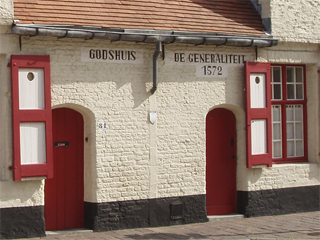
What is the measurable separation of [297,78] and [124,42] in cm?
439

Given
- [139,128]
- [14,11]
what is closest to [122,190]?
[139,128]

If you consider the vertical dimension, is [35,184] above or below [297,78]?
below

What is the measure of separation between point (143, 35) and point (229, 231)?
3790 millimetres

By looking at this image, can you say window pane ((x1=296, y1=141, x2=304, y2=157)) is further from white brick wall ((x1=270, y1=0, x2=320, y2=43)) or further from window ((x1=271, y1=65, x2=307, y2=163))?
white brick wall ((x1=270, y1=0, x2=320, y2=43))

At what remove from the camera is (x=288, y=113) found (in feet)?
46.7

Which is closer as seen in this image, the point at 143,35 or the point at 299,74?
the point at 143,35

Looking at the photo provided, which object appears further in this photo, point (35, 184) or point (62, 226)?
point (62, 226)

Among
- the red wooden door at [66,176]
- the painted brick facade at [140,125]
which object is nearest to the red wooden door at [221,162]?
the painted brick facade at [140,125]

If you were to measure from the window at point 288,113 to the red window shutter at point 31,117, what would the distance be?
5.15 m

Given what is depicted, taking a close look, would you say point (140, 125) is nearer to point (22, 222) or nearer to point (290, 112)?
point (22, 222)

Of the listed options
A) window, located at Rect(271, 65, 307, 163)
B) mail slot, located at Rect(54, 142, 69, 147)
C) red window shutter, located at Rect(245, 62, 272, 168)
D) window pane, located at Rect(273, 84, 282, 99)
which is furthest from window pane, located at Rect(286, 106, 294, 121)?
mail slot, located at Rect(54, 142, 69, 147)

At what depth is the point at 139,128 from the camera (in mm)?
12055

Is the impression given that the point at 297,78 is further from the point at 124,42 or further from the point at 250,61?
the point at 124,42

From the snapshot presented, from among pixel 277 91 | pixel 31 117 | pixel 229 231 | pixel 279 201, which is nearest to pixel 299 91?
pixel 277 91
